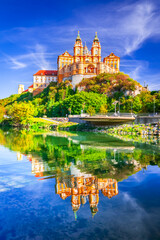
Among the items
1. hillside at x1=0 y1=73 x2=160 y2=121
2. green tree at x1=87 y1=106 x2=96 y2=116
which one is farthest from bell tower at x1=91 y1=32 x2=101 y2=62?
green tree at x1=87 y1=106 x2=96 y2=116

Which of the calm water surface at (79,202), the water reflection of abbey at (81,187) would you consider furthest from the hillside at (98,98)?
the water reflection of abbey at (81,187)

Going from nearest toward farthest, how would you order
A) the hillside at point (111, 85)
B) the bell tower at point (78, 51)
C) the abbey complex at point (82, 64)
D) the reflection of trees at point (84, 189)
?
the reflection of trees at point (84, 189)
the hillside at point (111, 85)
the abbey complex at point (82, 64)
the bell tower at point (78, 51)

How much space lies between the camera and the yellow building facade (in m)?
85.7

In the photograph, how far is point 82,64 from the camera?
282 ft

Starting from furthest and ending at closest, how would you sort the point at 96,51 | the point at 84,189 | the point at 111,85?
the point at 96,51 < the point at 111,85 < the point at 84,189

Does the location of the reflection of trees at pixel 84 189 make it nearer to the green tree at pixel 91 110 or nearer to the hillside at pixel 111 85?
the green tree at pixel 91 110

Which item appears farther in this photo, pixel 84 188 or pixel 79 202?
pixel 84 188

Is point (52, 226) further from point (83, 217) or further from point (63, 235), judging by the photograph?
point (83, 217)

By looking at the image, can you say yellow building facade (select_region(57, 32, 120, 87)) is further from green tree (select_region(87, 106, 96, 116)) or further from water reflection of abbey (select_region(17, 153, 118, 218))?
water reflection of abbey (select_region(17, 153, 118, 218))

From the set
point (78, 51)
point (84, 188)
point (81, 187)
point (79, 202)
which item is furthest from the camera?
point (78, 51)

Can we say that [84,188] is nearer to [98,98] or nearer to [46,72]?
[98,98]

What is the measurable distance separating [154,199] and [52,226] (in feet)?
13.8

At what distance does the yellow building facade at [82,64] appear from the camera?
85.7 meters

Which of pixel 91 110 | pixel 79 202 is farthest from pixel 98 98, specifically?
pixel 79 202
